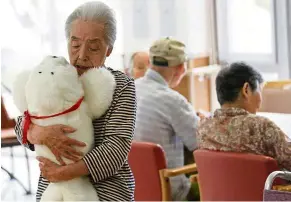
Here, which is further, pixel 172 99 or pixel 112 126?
pixel 172 99

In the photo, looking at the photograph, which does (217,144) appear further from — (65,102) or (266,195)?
(65,102)

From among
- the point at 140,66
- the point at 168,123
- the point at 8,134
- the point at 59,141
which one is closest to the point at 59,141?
the point at 59,141

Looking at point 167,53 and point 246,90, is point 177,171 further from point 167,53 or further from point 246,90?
point 167,53

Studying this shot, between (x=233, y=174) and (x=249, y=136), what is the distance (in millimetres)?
182

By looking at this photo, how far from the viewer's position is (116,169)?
6.07 ft

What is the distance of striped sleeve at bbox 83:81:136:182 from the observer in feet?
6.01

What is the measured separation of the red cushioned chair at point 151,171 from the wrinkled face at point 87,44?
1231mm

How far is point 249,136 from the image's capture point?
2.71m

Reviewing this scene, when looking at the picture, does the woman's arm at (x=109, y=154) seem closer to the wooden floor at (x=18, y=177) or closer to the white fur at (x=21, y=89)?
the white fur at (x=21, y=89)

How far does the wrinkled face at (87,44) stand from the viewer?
1.88 meters

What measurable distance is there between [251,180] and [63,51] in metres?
3.89

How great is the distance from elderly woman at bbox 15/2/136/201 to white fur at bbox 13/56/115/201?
0.07 feet

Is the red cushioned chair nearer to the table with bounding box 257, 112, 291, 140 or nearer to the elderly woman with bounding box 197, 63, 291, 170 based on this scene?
the elderly woman with bounding box 197, 63, 291, 170

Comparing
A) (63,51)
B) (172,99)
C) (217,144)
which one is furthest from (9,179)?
(217,144)
